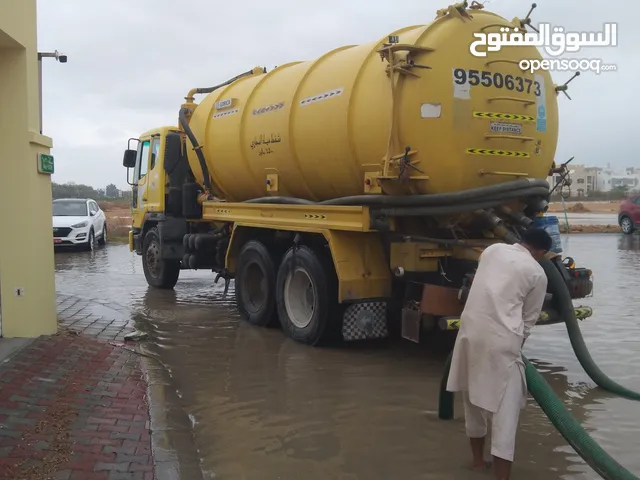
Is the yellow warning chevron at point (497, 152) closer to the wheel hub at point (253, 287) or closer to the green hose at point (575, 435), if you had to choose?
the green hose at point (575, 435)

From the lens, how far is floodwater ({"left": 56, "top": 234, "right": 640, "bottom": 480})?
4.48 metres

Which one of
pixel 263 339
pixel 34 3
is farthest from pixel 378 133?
pixel 34 3

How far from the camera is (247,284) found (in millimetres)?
9445

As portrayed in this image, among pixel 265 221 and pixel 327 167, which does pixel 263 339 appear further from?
pixel 327 167

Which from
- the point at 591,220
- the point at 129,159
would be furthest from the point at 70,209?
the point at 591,220

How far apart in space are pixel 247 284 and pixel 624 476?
6.43 metres

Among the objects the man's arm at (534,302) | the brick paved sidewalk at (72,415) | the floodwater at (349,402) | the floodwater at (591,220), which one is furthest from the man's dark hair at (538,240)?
the floodwater at (591,220)

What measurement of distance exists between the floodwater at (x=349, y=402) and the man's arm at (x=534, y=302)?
103 centimetres

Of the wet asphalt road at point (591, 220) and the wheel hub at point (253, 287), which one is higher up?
the wet asphalt road at point (591, 220)

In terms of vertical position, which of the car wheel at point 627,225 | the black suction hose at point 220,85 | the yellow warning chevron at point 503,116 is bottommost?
the car wheel at point 627,225

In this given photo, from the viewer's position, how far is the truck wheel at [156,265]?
12281 millimetres

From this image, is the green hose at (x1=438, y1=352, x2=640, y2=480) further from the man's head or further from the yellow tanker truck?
the yellow tanker truck

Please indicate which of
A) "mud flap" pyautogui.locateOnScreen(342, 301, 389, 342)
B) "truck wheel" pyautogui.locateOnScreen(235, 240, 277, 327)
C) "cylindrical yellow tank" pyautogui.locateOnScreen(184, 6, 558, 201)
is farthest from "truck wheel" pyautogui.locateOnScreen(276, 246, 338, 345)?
"cylindrical yellow tank" pyautogui.locateOnScreen(184, 6, 558, 201)

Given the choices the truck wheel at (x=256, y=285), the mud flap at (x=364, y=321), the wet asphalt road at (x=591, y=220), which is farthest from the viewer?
the wet asphalt road at (x=591, y=220)
